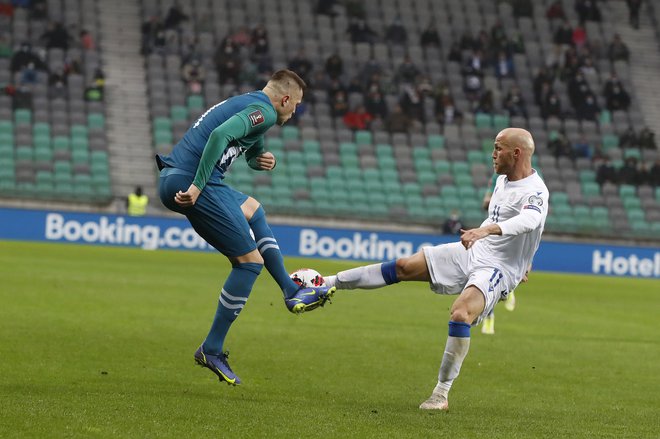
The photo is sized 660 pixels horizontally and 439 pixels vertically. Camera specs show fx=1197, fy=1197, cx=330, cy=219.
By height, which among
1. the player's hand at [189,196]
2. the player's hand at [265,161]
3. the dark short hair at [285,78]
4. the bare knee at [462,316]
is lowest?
the bare knee at [462,316]

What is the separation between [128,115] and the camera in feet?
124

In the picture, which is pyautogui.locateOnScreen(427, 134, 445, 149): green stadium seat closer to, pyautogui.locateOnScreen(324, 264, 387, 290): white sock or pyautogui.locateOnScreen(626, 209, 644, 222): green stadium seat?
pyautogui.locateOnScreen(626, 209, 644, 222): green stadium seat

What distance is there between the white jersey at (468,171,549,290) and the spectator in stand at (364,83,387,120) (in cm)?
2908

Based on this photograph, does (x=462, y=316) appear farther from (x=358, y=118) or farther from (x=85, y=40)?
(x=85, y=40)

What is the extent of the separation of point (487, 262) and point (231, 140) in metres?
2.20

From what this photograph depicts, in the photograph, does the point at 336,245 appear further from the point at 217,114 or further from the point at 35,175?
the point at 217,114

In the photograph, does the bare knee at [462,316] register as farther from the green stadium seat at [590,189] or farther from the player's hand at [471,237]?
the green stadium seat at [590,189]

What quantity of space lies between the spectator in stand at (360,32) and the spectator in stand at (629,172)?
966 cm

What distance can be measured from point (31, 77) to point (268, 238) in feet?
92.0

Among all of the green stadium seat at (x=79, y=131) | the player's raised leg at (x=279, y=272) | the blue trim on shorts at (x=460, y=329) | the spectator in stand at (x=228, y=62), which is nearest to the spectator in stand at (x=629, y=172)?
the spectator in stand at (x=228, y=62)

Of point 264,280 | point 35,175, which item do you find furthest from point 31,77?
point 264,280

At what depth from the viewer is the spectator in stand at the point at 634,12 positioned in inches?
1842

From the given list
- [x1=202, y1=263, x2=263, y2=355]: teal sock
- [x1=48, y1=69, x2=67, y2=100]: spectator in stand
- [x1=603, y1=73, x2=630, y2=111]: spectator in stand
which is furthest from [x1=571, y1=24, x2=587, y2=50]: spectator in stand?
[x1=202, y1=263, x2=263, y2=355]: teal sock

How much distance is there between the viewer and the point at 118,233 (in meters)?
31.1
